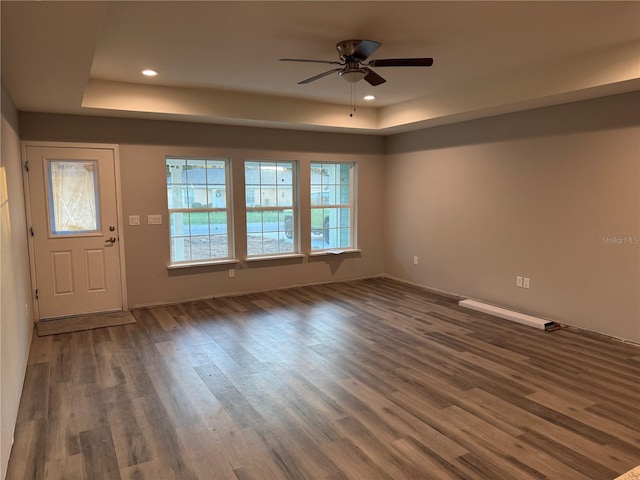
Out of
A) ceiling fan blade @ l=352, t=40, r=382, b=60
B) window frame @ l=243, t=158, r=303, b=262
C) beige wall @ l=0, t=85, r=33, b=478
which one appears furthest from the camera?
window frame @ l=243, t=158, r=303, b=262

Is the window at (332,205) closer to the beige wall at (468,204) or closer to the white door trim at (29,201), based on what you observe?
the beige wall at (468,204)

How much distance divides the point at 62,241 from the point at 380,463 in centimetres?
437

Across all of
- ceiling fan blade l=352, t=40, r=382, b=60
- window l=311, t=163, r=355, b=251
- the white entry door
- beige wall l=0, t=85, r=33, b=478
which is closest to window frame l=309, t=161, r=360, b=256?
window l=311, t=163, r=355, b=251

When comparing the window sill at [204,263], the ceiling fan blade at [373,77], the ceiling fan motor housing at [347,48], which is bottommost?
the window sill at [204,263]

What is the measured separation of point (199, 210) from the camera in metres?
5.80

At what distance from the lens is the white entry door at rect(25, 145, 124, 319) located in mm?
4762

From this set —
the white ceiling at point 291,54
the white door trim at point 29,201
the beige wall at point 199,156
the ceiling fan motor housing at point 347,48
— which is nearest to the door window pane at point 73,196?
the white door trim at point 29,201

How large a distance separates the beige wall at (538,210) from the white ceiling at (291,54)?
0.35m

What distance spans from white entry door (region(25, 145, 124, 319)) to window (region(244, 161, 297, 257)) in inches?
70.8

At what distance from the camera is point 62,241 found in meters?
4.92

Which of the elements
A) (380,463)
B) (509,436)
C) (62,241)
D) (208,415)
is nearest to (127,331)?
(62,241)

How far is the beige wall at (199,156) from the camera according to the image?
514cm

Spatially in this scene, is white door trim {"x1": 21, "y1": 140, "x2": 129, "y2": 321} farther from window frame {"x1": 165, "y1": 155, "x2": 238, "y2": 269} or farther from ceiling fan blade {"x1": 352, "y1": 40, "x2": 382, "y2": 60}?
ceiling fan blade {"x1": 352, "y1": 40, "x2": 382, "y2": 60}

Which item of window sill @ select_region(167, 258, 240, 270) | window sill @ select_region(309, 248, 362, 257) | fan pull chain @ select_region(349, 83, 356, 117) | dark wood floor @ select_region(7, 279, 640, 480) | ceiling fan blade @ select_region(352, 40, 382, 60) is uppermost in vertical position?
fan pull chain @ select_region(349, 83, 356, 117)
